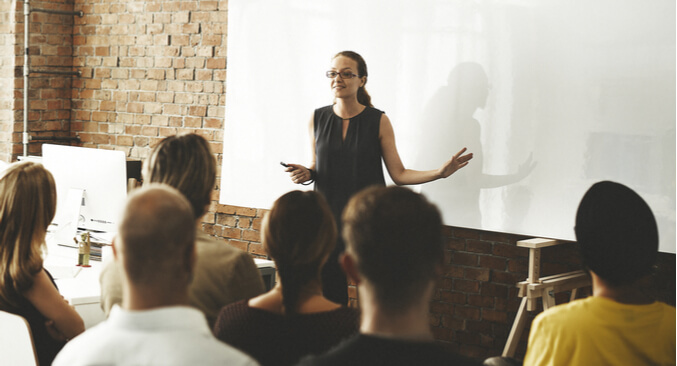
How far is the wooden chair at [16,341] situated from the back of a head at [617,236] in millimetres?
1419

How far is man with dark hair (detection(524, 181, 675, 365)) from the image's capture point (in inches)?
59.6

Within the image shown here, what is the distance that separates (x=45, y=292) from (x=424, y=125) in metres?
2.09

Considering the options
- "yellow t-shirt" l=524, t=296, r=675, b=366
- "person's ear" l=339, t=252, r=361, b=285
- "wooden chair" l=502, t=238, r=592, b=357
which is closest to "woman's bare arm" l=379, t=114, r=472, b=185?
"wooden chair" l=502, t=238, r=592, b=357

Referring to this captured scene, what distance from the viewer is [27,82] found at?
507cm

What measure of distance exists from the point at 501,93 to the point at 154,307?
8.17 ft

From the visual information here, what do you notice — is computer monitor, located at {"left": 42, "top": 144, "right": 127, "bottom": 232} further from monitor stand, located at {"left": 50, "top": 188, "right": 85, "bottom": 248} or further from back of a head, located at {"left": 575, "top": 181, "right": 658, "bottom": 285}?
back of a head, located at {"left": 575, "top": 181, "right": 658, "bottom": 285}

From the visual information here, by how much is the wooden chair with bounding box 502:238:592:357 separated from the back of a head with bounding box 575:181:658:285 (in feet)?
4.97

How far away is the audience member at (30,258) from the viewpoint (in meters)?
2.07

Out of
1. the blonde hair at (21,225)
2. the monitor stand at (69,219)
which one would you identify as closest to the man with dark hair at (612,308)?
the blonde hair at (21,225)

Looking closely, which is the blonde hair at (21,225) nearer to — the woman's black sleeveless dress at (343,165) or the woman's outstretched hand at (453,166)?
the woman's black sleeveless dress at (343,165)

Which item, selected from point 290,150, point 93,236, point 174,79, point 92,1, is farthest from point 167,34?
point 93,236

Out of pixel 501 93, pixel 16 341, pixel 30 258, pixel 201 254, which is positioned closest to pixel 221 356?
pixel 201 254

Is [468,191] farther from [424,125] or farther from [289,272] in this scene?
[289,272]

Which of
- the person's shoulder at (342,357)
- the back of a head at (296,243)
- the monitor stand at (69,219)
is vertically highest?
the back of a head at (296,243)
